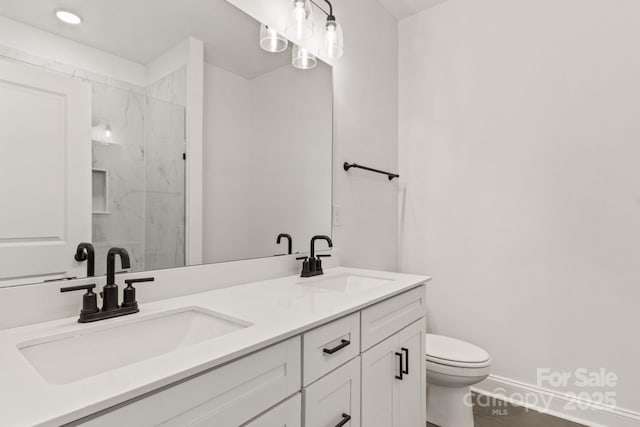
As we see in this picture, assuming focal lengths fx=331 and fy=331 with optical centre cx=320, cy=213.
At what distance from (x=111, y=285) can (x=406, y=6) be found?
2.54m

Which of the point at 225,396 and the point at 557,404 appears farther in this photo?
the point at 557,404

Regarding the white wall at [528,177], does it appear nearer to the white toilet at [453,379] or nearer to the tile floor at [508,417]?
the tile floor at [508,417]

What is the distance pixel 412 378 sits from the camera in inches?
55.9

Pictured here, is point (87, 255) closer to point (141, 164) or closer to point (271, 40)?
point (141, 164)

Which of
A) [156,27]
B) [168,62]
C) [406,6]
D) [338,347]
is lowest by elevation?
[338,347]

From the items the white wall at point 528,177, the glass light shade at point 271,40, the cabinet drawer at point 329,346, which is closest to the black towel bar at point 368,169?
the white wall at point 528,177

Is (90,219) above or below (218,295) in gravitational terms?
above

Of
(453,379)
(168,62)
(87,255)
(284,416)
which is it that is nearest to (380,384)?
(284,416)

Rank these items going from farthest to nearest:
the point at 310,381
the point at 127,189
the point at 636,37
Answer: the point at 636,37
the point at 127,189
the point at 310,381

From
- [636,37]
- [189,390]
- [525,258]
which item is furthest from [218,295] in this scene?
[636,37]

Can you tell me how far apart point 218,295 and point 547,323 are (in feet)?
6.15

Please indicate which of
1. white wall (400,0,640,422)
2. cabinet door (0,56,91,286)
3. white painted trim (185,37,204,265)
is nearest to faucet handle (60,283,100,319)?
cabinet door (0,56,91,286)

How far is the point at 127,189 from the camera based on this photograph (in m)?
1.04

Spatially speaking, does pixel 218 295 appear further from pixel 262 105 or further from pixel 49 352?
pixel 262 105
